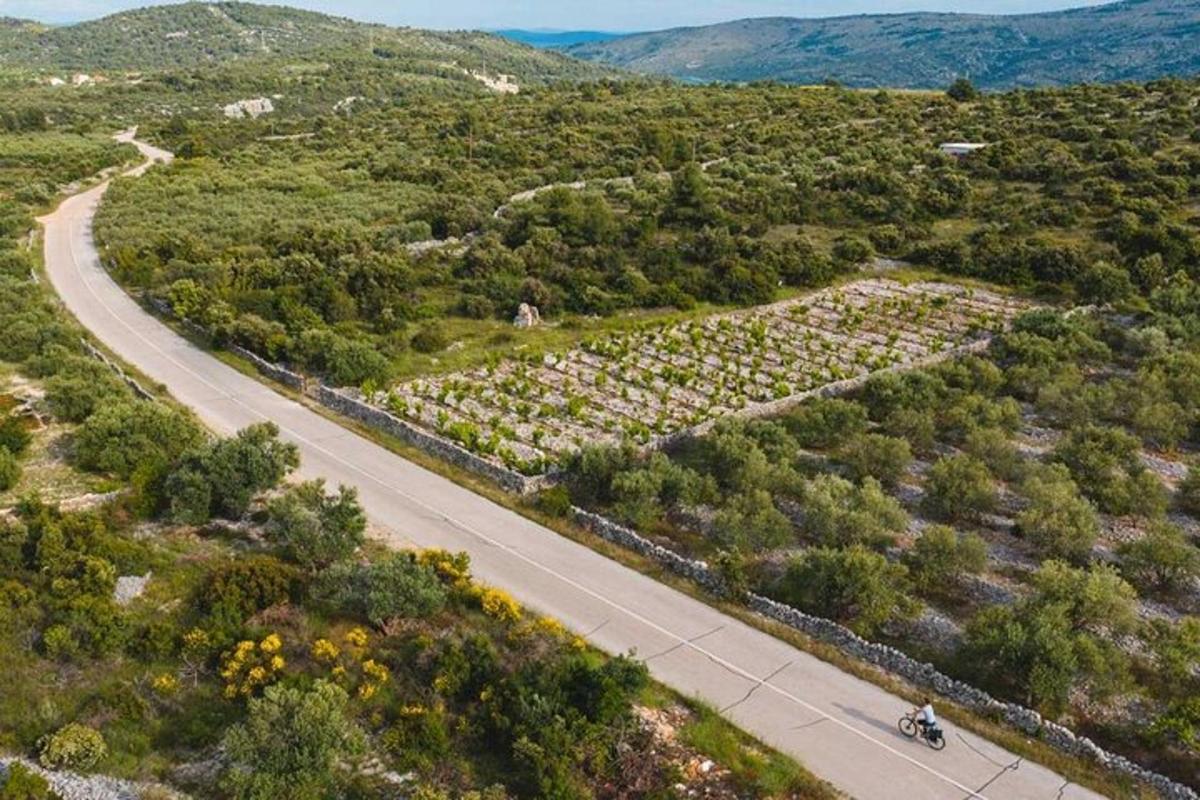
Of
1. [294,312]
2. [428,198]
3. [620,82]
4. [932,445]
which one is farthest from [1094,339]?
[620,82]

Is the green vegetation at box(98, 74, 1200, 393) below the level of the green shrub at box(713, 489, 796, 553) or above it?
above

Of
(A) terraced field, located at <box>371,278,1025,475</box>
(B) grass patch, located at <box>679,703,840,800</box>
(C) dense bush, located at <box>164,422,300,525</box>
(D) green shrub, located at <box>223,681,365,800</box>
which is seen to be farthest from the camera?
(A) terraced field, located at <box>371,278,1025,475</box>

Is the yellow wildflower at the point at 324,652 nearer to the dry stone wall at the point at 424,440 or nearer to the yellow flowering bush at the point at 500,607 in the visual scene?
the yellow flowering bush at the point at 500,607

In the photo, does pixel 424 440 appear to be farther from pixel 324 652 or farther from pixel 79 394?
pixel 79 394

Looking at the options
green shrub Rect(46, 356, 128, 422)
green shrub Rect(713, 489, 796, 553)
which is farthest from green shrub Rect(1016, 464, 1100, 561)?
green shrub Rect(46, 356, 128, 422)

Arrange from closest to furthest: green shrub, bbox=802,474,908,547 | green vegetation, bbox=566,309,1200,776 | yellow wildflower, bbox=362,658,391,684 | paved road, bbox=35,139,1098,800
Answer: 1. paved road, bbox=35,139,1098,800
2. yellow wildflower, bbox=362,658,391,684
3. green vegetation, bbox=566,309,1200,776
4. green shrub, bbox=802,474,908,547

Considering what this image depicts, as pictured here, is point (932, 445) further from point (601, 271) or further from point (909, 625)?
point (601, 271)

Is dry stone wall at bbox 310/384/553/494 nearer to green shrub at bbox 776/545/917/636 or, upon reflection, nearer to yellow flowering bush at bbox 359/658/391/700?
green shrub at bbox 776/545/917/636
